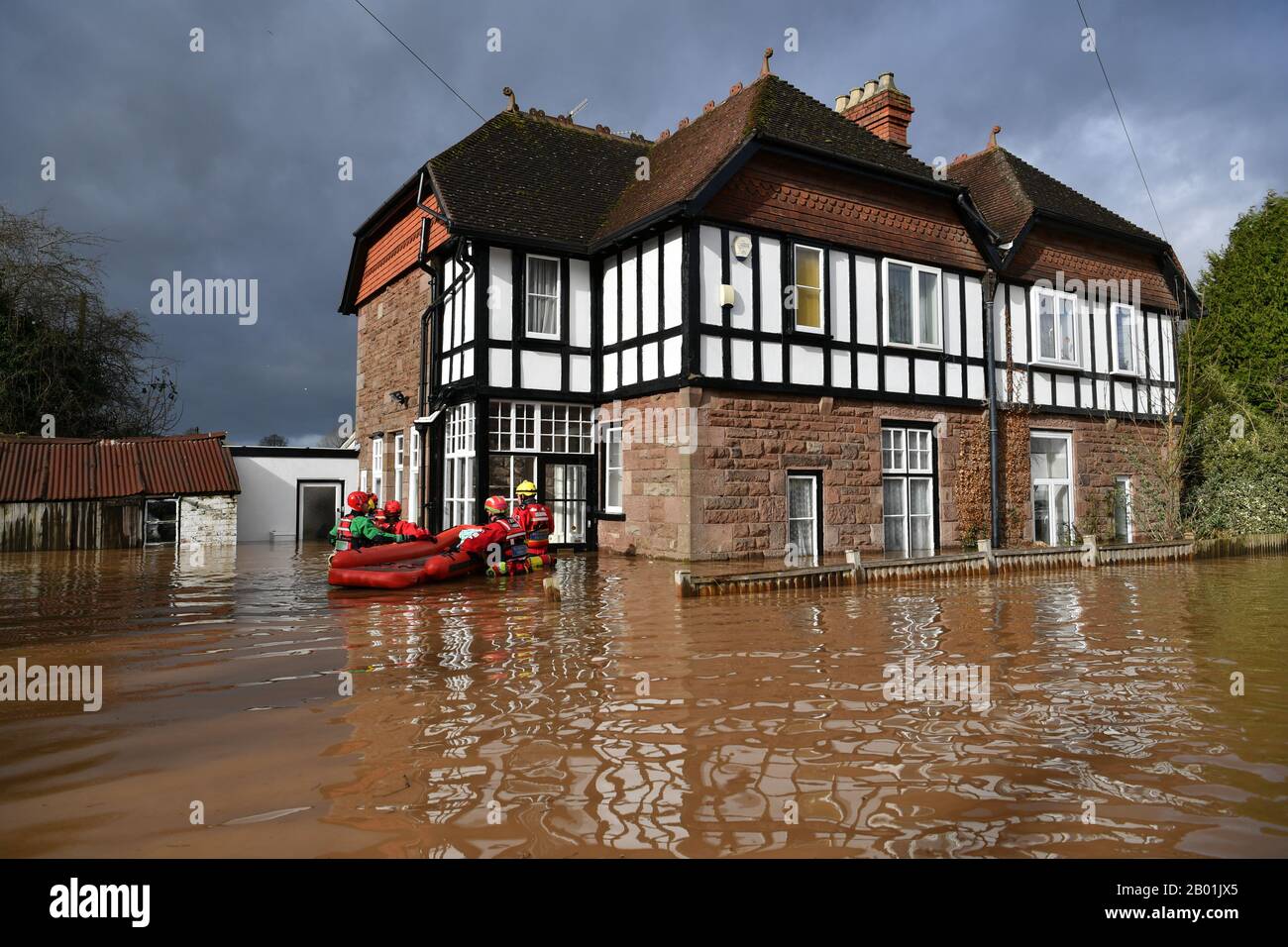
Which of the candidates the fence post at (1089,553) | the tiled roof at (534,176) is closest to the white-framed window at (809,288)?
the tiled roof at (534,176)

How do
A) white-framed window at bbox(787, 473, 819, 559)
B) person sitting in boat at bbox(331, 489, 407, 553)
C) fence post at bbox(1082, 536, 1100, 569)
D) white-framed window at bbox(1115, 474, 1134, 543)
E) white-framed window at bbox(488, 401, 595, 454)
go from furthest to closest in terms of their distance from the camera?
white-framed window at bbox(1115, 474, 1134, 543) → white-framed window at bbox(488, 401, 595, 454) → white-framed window at bbox(787, 473, 819, 559) → fence post at bbox(1082, 536, 1100, 569) → person sitting in boat at bbox(331, 489, 407, 553)

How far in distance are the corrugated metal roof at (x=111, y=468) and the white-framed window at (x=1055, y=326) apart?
18.0 metres

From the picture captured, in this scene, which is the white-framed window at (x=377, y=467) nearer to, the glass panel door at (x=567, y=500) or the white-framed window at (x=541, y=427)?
the glass panel door at (x=567, y=500)

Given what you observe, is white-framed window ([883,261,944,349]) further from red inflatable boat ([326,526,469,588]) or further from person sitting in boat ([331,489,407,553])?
person sitting in boat ([331,489,407,553])

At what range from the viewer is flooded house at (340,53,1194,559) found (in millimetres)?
13828

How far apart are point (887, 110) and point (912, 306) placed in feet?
17.6

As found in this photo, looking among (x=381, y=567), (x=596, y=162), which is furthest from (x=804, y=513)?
(x=596, y=162)

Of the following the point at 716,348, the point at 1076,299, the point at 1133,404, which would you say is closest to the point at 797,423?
the point at 716,348

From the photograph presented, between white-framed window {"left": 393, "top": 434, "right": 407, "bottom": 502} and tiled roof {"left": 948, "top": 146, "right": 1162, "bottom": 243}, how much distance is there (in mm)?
13227

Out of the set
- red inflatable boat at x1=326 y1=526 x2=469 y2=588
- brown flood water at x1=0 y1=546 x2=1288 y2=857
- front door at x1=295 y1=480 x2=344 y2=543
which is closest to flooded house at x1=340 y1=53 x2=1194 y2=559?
red inflatable boat at x1=326 y1=526 x2=469 y2=588

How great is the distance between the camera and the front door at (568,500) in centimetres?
1612

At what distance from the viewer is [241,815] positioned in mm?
3219

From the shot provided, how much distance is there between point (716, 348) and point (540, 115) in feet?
26.4
